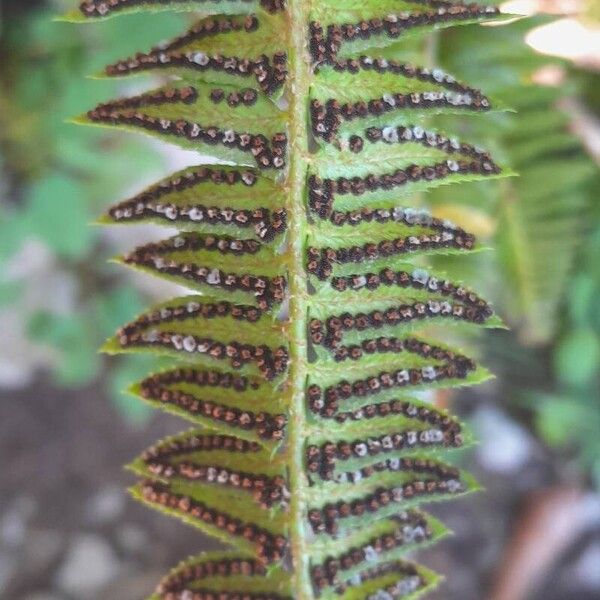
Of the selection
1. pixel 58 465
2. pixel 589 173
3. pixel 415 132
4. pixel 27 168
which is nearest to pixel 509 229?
pixel 589 173

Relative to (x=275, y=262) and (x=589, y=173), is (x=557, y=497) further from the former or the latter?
(x=275, y=262)

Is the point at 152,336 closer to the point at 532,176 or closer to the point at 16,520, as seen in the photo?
the point at 532,176

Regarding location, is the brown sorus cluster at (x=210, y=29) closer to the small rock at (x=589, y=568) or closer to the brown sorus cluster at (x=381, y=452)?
the brown sorus cluster at (x=381, y=452)

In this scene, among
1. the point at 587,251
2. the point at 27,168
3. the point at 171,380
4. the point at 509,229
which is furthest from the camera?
the point at 27,168

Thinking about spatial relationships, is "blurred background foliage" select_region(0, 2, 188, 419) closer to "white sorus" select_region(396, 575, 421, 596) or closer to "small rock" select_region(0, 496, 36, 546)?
"small rock" select_region(0, 496, 36, 546)

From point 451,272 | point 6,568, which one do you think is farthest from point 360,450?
point 6,568

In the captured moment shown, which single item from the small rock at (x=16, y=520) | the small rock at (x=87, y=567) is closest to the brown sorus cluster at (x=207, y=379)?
the small rock at (x=87, y=567)

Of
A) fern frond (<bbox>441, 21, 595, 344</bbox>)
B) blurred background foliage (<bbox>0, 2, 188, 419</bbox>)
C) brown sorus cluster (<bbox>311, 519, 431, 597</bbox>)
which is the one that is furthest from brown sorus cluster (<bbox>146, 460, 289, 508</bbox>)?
blurred background foliage (<bbox>0, 2, 188, 419</bbox>)
